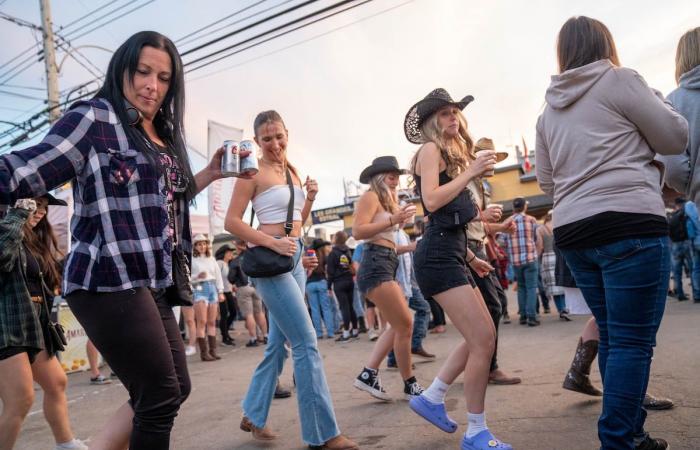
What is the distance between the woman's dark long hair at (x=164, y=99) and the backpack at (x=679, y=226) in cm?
974

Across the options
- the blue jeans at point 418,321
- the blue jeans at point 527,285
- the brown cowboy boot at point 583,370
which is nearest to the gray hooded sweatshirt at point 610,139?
the brown cowboy boot at point 583,370

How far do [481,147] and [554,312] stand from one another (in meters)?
8.39

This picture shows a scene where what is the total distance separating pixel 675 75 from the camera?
289 cm

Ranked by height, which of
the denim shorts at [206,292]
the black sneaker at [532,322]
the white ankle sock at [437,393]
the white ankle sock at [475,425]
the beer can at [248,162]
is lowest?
the black sneaker at [532,322]

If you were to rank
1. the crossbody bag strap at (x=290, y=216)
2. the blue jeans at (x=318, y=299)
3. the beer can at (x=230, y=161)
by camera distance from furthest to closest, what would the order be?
the blue jeans at (x=318, y=299) < the crossbody bag strap at (x=290, y=216) < the beer can at (x=230, y=161)

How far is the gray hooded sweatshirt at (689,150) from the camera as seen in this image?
2.68 meters

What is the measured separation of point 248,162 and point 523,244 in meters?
7.55

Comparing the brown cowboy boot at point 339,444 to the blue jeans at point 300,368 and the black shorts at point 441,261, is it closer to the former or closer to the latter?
the blue jeans at point 300,368

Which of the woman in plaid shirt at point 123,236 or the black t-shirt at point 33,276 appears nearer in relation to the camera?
the woman in plaid shirt at point 123,236

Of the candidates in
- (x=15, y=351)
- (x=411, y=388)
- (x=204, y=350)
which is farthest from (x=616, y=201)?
(x=204, y=350)

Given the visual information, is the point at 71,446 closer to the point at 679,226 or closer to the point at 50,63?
the point at 679,226

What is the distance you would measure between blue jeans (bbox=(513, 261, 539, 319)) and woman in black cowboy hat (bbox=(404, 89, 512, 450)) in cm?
596

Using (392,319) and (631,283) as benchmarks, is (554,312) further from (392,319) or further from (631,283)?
(631,283)

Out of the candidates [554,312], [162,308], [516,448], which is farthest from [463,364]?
[554,312]
